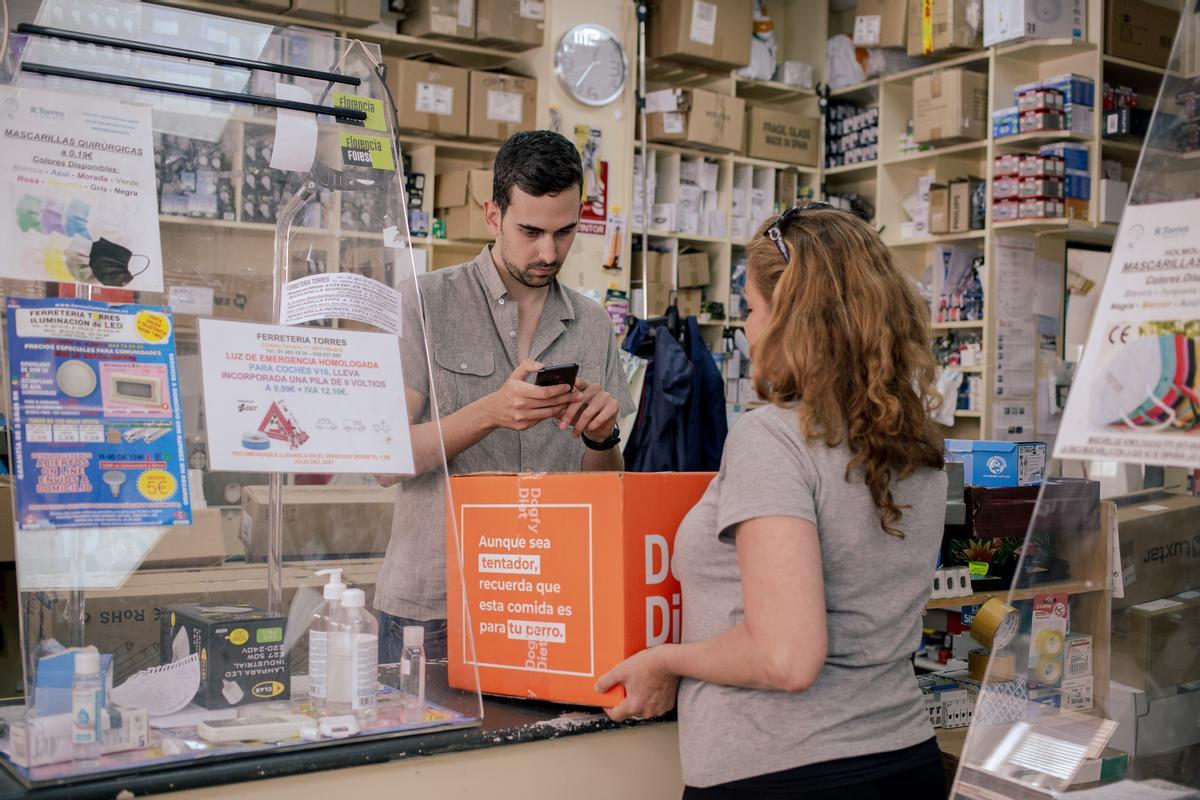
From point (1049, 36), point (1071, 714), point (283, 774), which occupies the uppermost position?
point (1049, 36)

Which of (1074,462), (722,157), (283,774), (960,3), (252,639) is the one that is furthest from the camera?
(722,157)

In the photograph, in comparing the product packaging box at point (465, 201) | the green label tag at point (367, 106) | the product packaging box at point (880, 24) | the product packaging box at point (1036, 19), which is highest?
the product packaging box at point (880, 24)

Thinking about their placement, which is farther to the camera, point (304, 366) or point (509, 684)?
point (509, 684)

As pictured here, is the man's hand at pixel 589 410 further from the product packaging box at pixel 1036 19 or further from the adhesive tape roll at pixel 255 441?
the product packaging box at pixel 1036 19

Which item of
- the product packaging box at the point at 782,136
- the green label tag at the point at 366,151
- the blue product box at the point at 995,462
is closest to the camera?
the green label tag at the point at 366,151

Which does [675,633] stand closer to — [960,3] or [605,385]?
[605,385]

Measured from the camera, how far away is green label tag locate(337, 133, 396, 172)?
175 centimetres

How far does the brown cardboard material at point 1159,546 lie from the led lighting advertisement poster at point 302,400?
0.95 metres

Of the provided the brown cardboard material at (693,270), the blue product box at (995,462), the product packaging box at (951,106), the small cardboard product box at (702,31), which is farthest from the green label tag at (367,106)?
the product packaging box at (951,106)

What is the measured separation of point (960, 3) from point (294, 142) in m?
4.74

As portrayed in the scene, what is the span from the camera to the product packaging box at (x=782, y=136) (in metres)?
6.29

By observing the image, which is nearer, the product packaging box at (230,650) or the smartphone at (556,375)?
the product packaging box at (230,650)

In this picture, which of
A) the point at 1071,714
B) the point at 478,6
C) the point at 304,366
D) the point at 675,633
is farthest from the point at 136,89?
the point at 478,6

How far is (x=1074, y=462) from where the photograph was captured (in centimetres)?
Result: 113
